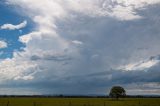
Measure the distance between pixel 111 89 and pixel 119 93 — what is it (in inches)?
213

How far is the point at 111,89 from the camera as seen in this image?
6245 inches

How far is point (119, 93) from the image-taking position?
6107 inches
